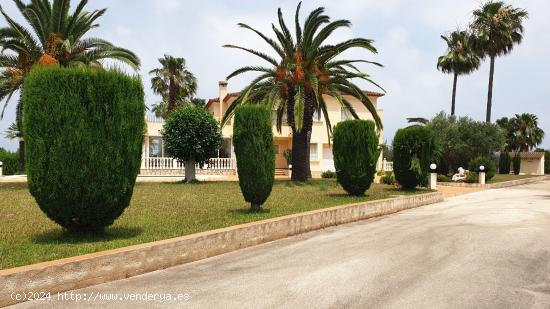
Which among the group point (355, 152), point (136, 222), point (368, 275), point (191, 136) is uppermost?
point (191, 136)

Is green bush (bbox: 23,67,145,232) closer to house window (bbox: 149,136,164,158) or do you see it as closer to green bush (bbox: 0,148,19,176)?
house window (bbox: 149,136,164,158)

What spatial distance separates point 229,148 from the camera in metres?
35.5

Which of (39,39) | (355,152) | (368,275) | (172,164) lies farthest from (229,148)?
(368,275)

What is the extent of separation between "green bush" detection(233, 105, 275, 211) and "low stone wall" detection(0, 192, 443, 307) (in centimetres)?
132

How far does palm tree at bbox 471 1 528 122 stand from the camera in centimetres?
4184

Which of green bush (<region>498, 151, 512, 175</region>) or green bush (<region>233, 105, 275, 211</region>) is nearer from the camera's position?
green bush (<region>233, 105, 275, 211</region>)

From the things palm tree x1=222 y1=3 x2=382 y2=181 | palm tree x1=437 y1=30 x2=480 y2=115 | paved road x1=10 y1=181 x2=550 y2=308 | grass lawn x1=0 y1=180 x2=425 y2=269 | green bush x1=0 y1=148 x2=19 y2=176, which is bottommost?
paved road x1=10 y1=181 x2=550 y2=308

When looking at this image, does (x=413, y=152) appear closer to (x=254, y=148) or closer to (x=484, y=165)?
(x=254, y=148)

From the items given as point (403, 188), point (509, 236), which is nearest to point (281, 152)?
point (403, 188)

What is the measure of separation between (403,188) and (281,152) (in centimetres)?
1834

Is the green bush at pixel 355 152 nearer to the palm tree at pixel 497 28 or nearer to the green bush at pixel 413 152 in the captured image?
the green bush at pixel 413 152

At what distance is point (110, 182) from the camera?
7.09 metres

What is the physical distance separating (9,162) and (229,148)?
1680 cm

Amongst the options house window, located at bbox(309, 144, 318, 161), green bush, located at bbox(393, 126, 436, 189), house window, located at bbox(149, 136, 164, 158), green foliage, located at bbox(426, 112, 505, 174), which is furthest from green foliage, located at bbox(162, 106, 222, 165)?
green foliage, located at bbox(426, 112, 505, 174)
